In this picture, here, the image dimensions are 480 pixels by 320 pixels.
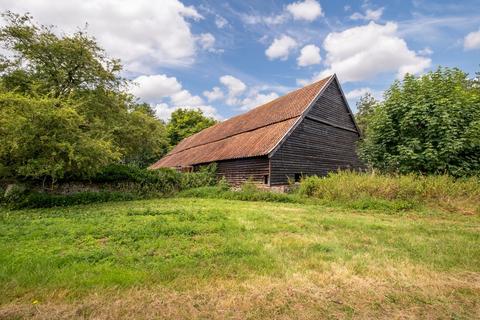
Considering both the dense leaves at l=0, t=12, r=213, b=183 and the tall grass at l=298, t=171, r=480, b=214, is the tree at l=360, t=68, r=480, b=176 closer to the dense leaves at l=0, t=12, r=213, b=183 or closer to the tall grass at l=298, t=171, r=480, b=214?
the tall grass at l=298, t=171, r=480, b=214

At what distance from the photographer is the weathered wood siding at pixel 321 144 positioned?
18500 mm

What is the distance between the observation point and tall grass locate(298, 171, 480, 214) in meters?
10.5

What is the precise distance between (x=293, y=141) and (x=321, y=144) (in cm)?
308

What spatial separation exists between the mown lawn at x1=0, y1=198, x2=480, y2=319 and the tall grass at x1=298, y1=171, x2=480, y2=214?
3668 mm

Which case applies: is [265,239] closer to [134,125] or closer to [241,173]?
[241,173]

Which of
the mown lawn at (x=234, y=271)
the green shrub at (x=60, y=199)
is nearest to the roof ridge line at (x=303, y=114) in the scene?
the green shrub at (x=60, y=199)

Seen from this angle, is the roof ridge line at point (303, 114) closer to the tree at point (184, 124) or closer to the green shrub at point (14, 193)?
the green shrub at point (14, 193)

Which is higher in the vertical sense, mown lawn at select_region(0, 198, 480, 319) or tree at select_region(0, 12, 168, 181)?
tree at select_region(0, 12, 168, 181)

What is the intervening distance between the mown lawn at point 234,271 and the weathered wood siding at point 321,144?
11.2m

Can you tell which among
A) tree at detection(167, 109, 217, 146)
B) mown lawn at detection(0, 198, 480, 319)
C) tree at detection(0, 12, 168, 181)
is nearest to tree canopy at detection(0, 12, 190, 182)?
tree at detection(0, 12, 168, 181)

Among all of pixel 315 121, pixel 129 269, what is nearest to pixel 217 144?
pixel 315 121

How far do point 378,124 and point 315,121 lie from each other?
6178 millimetres

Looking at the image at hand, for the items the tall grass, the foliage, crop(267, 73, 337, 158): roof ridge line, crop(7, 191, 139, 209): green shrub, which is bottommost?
crop(7, 191, 139, 209): green shrub

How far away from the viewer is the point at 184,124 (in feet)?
171
